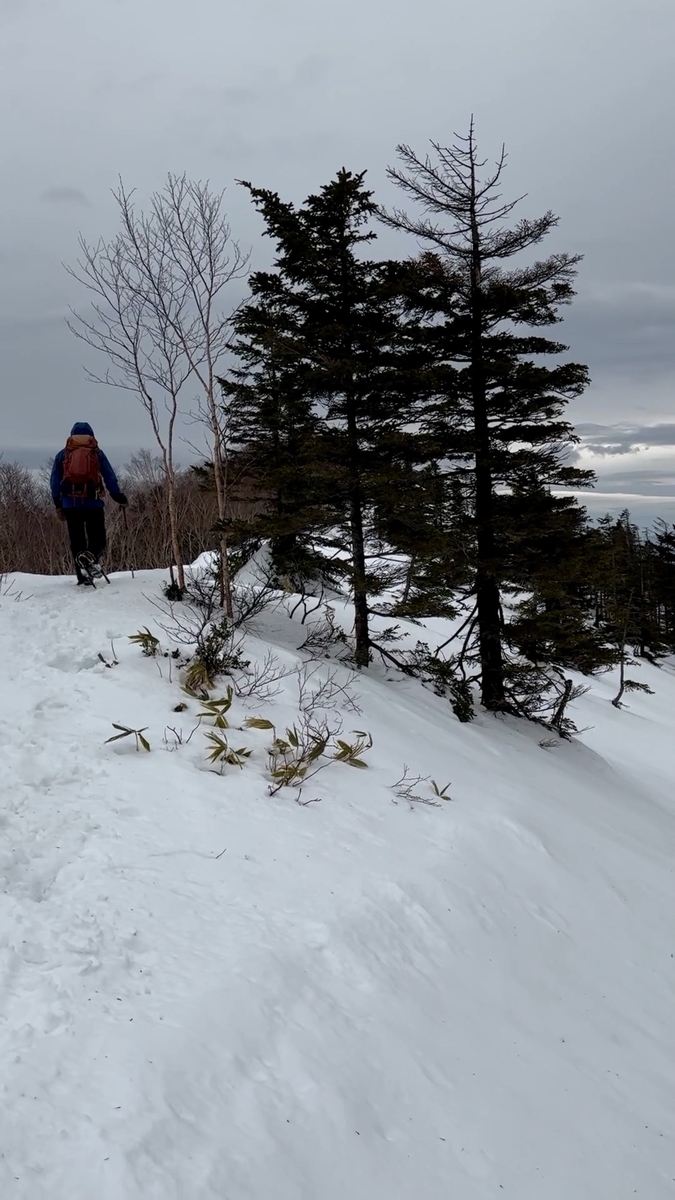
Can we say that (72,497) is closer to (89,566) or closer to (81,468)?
(81,468)

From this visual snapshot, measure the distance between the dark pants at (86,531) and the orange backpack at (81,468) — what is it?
253 millimetres

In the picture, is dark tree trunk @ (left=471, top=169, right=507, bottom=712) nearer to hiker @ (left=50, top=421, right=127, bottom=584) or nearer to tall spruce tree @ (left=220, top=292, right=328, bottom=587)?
tall spruce tree @ (left=220, top=292, right=328, bottom=587)

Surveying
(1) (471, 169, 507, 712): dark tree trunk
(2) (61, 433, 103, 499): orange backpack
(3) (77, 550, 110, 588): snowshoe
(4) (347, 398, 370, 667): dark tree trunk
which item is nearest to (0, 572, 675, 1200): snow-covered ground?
(3) (77, 550, 110, 588): snowshoe

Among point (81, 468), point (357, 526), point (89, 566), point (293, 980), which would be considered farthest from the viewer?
point (357, 526)

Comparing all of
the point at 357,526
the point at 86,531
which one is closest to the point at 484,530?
the point at 357,526

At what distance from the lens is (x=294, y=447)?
1324 centimetres

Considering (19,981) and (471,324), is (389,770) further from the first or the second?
Answer: (471,324)

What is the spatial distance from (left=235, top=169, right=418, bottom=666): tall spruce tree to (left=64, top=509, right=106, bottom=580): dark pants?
119 inches

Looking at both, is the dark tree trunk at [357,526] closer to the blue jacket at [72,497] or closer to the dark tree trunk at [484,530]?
the dark tree trunk at [484,530]

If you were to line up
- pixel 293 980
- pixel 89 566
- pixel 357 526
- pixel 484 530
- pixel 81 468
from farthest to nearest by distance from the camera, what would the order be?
pixel 484 530 < pixel 357 526 < pixel 89 566 < pixel 81 468 < pixel 293 980

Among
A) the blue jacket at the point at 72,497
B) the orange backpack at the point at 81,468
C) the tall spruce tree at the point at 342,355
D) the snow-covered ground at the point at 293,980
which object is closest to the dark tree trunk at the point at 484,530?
the tall spruce tree at the point at 342,355

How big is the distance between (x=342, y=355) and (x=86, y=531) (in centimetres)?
458

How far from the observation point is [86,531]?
9.26 m

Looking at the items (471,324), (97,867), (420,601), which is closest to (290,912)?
(97,867)
